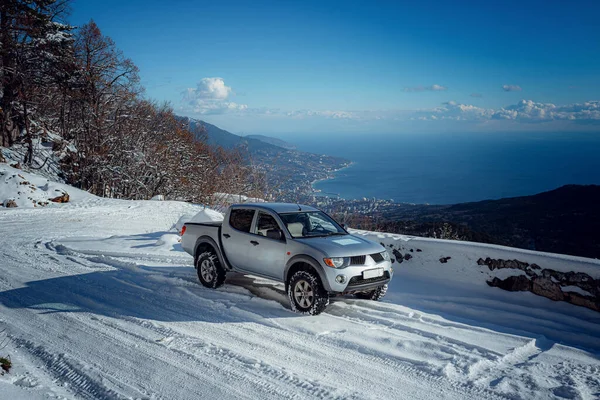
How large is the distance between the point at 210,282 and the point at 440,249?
4.72 m

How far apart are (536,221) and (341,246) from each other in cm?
2479

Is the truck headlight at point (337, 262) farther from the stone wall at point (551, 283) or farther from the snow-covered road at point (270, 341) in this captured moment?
the stone wall at point (551, 283)

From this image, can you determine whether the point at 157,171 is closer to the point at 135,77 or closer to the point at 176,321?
the point at 135,77

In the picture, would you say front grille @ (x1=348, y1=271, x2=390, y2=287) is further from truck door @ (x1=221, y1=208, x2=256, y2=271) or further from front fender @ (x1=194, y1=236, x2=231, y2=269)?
front fender @ (x1=194, y1=236, x2=231, y2=269)

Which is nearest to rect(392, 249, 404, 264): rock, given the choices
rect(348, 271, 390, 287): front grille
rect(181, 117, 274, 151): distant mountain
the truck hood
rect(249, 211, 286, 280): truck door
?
the truck hood

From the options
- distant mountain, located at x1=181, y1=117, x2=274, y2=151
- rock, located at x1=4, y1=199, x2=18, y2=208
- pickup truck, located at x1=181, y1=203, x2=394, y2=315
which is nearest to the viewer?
pickup truck, located at x1=181, y1=203, x2=394, y2=315

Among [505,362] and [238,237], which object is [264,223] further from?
[505,362]

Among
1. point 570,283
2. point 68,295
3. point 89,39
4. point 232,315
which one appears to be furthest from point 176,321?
point 89,39

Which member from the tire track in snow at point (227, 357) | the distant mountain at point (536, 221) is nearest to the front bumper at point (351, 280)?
the tire track in snow at point (227, 357)

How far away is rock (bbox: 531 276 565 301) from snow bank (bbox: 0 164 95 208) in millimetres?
18783

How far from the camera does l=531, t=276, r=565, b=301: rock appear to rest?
6.73m

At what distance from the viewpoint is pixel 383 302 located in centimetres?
736

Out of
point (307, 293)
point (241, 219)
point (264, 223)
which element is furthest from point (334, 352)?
point (241, 219)

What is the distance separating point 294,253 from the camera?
6.84m
